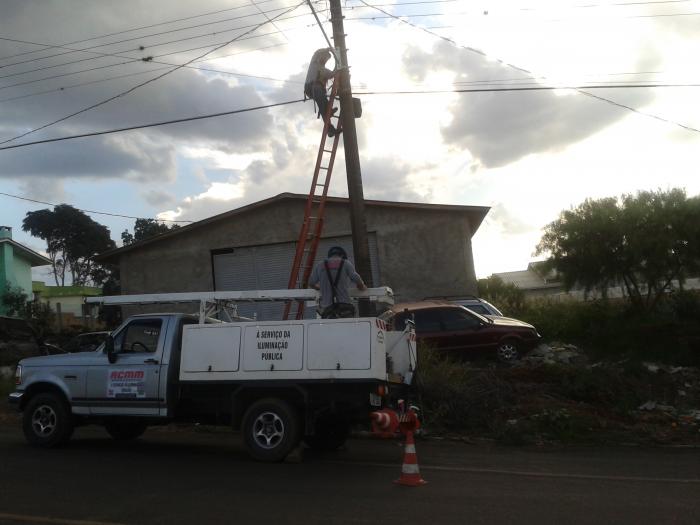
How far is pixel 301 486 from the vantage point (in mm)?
7395

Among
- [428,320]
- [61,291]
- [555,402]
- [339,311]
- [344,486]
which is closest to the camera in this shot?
[344,486]

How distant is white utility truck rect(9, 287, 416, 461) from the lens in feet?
28.1

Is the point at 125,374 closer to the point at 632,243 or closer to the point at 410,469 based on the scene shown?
the point at 410,469

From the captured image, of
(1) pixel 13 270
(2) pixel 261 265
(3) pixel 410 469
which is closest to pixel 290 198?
(2) pixel 261 265

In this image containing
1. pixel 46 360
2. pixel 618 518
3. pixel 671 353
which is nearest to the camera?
pixel 618 518

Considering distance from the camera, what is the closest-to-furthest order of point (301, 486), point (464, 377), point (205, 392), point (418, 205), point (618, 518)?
1. point (618, 518)
2. point (301, 486)
3. point (205, 392)
4. point (464, 377)
5. point (418, 205)

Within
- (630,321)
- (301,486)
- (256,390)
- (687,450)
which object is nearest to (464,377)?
(687,450)

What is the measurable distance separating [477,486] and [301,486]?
180 centimetres

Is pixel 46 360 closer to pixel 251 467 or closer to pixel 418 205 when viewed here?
pixel 251 467

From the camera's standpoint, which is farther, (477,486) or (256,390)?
(256,390)

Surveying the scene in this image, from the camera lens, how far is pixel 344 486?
742 centimetres

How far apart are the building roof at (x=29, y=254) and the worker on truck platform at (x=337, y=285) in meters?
31.6

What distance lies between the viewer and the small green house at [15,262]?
36375mm

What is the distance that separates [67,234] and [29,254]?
20.4 metres
